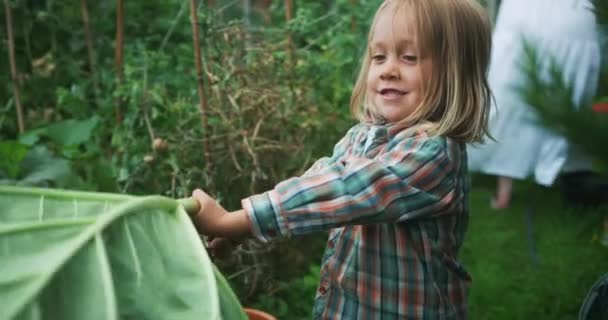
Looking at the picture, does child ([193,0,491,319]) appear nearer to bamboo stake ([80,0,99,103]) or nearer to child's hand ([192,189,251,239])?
child's hand ([192,189,251,239])

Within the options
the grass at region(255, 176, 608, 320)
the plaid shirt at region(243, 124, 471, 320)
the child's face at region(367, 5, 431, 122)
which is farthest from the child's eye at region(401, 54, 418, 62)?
the grass at region(255, 176, 608, 320)

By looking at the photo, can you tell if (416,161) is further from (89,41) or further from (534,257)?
(89,41)

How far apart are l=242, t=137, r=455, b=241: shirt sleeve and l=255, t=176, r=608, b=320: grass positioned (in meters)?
1.18

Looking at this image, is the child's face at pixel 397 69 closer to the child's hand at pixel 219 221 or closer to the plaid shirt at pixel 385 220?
the plaid shirt at pixel 385 220

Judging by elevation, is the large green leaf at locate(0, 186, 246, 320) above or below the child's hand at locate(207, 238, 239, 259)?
above

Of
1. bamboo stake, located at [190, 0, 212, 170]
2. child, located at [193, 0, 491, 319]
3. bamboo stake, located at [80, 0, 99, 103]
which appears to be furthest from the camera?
bamboo stake, located at [80, 0, 99, 103]

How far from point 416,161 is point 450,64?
0.25 meters

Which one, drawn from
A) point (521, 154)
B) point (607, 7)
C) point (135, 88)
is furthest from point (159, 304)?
point (521, 154)

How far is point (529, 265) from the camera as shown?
3180mm

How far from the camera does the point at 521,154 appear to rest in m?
3.79

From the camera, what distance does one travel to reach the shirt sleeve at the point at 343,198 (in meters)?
1.37

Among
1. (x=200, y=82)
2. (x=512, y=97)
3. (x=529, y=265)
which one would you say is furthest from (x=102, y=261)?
(x=529, y=265)

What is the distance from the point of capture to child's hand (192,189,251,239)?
137 cm

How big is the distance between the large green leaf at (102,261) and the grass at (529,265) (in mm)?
1339
